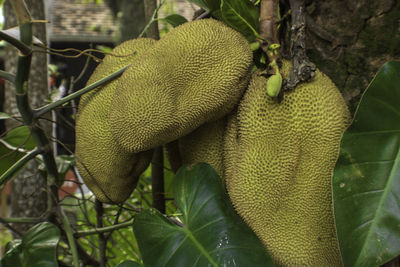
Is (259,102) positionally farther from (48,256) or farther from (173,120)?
(48,256)

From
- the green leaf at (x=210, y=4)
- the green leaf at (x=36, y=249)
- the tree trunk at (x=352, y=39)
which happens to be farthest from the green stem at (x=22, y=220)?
the tree trunk at (x=352, y=39)

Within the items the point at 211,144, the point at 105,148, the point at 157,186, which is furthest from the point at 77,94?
the point at 157,186

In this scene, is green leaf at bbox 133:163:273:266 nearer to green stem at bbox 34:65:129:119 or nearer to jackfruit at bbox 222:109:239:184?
jackfruit at bbox 222:109:239:184

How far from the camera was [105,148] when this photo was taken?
0.71 metres

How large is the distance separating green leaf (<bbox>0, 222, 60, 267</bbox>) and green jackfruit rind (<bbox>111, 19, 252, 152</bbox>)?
0.97 feet

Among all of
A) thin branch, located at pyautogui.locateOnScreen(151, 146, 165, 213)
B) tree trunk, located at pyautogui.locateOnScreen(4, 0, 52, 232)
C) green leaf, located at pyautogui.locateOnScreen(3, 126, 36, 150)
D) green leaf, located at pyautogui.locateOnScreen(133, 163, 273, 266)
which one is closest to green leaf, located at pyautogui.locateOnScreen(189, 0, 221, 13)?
green leaf, located at pyautogui.locateOnScreen(133, 163, 273, 266)

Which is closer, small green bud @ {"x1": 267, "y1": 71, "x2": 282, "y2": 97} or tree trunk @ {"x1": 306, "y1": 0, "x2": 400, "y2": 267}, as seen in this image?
small green bud @ {"x1": 267, "y1": 71, "x2": 282, "y2": 97}

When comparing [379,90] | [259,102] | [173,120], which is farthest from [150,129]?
[379,90]

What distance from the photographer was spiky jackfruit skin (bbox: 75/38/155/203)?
0.71 m

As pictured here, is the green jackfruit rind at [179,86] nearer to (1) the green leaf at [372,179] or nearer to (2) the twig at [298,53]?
(2) the twig at [298,53]

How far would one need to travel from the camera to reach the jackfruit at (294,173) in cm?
59

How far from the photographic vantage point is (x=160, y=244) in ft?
2.20

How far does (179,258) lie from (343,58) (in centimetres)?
48

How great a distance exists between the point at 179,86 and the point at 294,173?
0.76 feet
